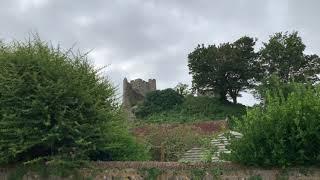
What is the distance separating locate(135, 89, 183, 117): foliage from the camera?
59125mm

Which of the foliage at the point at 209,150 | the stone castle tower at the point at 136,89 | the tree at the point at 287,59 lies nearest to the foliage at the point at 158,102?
the stone castle tower at the point at 136,89

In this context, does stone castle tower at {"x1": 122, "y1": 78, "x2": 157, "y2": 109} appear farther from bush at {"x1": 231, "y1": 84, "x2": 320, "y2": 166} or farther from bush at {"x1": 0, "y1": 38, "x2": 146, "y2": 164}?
bush at {"x1": 231, "y1": 84, "x2": 320, "y2": 166}

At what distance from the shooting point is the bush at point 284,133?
1049cm

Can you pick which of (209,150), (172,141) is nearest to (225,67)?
A: (172,141)

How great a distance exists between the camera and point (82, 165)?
40.3ft

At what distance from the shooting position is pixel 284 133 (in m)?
10.6

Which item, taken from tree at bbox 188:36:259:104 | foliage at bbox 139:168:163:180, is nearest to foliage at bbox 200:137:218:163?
foliage at bbox 139:168:163:180

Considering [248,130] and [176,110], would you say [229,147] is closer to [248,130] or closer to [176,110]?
[248,130]

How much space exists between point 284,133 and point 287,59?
4712 cm

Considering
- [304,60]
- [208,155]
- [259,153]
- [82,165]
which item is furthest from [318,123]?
[304,60]

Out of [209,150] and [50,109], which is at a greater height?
[50,109]

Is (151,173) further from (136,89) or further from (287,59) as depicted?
(136,89)

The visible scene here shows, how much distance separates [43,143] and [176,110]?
1819 inches

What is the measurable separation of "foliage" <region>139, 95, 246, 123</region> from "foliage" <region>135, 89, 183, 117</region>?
90 cm
